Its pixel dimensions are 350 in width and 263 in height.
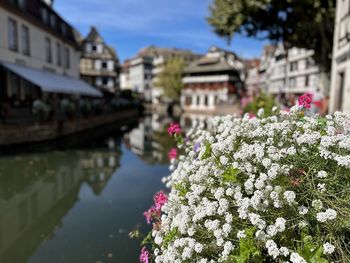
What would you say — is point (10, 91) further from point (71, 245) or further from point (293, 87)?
point (293, 87)

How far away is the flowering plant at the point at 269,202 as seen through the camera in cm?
242

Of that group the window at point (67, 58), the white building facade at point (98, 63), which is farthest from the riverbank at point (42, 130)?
the white building facade at point (98, 63)

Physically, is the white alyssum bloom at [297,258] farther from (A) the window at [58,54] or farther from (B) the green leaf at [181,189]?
(A) the window at [58,54]

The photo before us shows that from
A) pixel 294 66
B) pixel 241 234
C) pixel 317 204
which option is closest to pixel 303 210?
pixel 317 204

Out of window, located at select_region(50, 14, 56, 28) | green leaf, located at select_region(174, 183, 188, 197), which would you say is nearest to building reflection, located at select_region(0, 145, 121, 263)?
green leaf, located at select_region(174, 183, 188, 197)

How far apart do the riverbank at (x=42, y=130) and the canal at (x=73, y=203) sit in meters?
1.38

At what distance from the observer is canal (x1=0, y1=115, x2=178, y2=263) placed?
5367mm

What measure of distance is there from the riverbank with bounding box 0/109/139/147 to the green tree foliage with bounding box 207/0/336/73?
34.3 ft

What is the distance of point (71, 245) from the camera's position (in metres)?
5.54

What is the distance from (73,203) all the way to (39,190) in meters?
1.49

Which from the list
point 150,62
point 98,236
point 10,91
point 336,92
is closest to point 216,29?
point 336,92

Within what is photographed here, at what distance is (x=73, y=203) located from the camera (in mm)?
7902

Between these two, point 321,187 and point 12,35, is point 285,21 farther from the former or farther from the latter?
point 321,187

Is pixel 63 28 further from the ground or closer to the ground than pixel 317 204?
further from the ground
